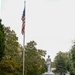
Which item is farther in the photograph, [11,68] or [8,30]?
[8,30]

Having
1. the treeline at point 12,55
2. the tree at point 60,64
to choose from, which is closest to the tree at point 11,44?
the treeline at point 12,55

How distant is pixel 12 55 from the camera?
6850cm

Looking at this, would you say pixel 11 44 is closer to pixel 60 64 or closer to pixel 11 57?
pixel 11 57

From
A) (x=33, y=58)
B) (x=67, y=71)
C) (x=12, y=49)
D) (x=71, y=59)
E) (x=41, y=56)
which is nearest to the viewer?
(x=71, y=59)

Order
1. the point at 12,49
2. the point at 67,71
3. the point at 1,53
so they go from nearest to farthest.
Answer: the point at 1,53 → the point at 12,49 → the point at 67,71

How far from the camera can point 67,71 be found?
128 m

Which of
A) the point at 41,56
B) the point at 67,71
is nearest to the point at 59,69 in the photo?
the point at 67,71

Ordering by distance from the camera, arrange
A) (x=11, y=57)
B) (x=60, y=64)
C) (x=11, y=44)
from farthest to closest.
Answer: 1. (x=60, y=64)
2. (x=11, y=44)
3. (x=11, y=57)

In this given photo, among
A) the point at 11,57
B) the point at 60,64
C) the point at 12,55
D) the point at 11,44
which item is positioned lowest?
the point at 11,57

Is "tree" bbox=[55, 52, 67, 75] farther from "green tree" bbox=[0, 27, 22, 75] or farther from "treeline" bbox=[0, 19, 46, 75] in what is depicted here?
"green tree" bbox=[0, 27, 22, 75]

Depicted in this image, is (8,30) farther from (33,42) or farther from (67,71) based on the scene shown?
(67,71)

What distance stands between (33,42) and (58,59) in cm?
5198

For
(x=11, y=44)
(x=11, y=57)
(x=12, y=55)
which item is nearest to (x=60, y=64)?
(x=11, y=44)

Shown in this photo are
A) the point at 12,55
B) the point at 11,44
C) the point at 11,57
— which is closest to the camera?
the point at 11,57
